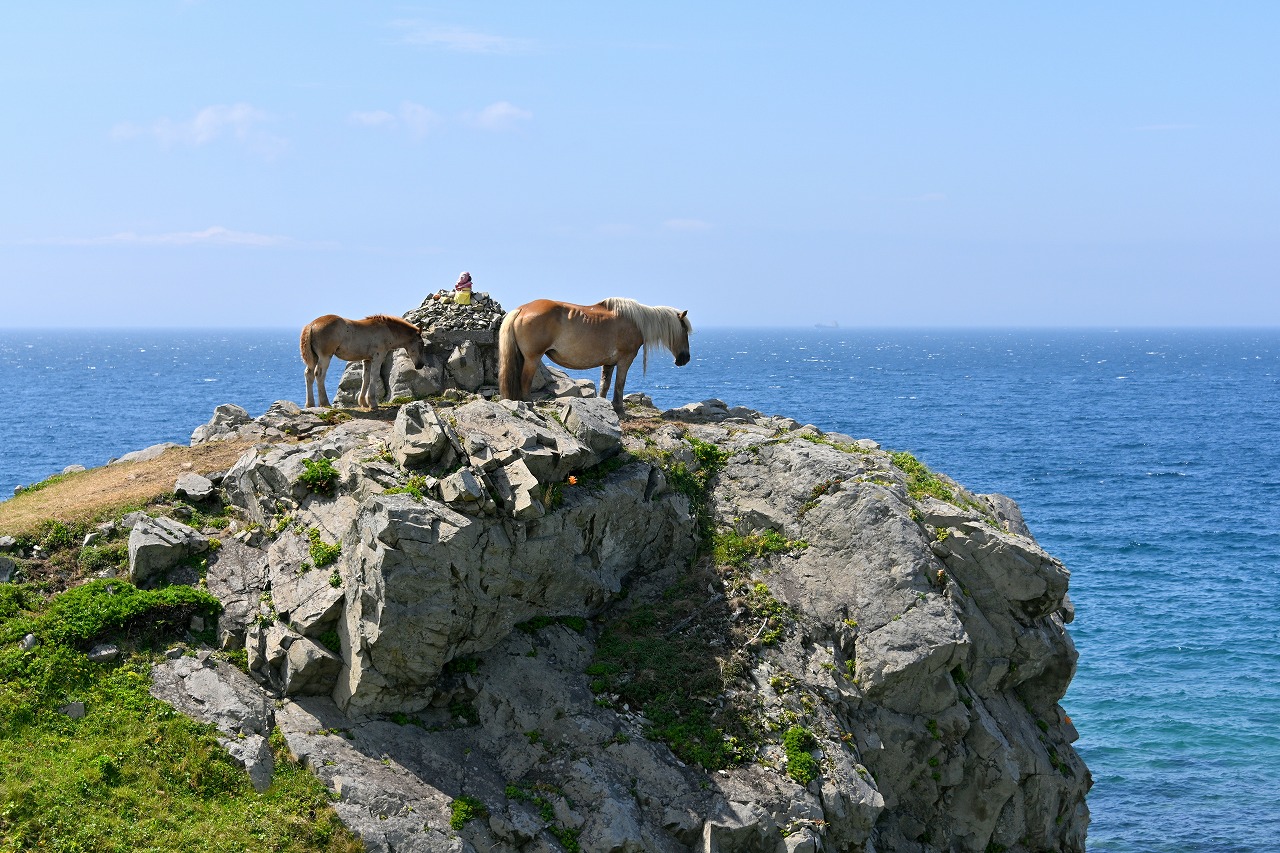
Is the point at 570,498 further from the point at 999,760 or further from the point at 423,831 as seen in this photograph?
the point at 999,760

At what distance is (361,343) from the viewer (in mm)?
26969

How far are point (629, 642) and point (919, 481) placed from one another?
27.7ft

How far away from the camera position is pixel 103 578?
63.0ft

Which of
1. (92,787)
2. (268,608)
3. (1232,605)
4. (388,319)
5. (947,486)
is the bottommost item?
(1232,605)

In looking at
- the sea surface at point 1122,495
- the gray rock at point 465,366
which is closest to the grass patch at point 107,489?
the gray rock at point 465,366

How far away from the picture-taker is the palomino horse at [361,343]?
2672 centimetres

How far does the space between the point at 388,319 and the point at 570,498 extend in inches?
384

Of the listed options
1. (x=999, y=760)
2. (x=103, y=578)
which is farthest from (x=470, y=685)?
(x=999, y=760)

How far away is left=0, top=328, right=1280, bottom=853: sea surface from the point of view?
31.8 meters

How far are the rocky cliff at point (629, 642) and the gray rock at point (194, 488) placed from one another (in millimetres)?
601

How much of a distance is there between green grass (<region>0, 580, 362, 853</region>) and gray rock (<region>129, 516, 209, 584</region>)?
1.12 m

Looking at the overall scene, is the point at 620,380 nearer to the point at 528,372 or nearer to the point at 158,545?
the point at 528,372

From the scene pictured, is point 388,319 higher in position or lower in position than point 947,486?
higher

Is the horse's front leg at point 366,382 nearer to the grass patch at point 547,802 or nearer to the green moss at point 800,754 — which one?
the grass patch at point 547,802
